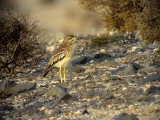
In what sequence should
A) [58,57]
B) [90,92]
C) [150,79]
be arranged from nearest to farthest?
[90,92] < [150,79] < [58,57]

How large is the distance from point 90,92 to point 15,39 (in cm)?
314

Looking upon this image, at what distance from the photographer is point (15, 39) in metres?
10.3

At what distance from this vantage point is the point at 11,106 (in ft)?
25.7

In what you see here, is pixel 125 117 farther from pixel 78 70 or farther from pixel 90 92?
pixel 78 70

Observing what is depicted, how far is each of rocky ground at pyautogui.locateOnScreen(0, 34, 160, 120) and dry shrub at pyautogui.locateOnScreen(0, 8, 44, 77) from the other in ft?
1.59

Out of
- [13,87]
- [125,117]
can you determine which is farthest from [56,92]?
[125,117]

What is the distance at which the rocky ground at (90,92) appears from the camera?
22.7 ft

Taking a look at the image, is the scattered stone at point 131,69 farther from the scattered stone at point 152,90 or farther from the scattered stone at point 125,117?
the scattered stone at point 125,117

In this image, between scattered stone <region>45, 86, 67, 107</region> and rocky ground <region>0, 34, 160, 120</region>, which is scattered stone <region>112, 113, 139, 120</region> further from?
scattered stone <region>45, 86, 67, 107</region>

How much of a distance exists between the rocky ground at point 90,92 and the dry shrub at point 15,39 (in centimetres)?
48

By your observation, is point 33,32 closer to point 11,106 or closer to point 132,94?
point 11,106

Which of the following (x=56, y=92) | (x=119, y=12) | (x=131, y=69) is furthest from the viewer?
(x=119, y=12)

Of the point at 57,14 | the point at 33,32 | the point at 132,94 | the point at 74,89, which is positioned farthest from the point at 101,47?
the point at 57,14

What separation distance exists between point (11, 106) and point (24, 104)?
0.91ft
